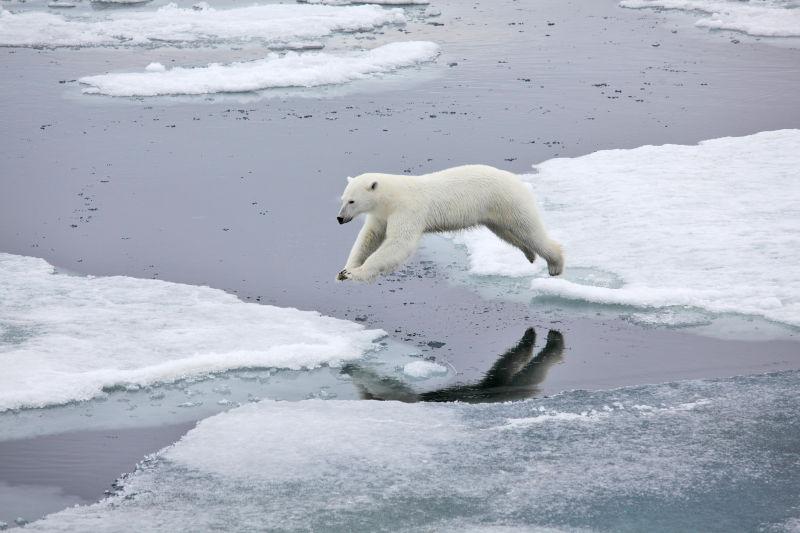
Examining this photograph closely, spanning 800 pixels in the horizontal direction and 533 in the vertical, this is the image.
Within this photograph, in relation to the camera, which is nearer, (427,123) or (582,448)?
(582,448)

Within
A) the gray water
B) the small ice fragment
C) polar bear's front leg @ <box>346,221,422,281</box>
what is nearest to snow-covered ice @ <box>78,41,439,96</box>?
the small ice fragment

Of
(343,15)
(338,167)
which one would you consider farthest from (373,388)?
(343,15)

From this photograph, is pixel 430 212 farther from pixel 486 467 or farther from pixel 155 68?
pixel 155 68

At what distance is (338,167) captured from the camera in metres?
10.7

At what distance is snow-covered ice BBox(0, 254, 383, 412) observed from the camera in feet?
20.0

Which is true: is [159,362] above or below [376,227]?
below

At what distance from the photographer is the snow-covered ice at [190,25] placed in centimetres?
1689

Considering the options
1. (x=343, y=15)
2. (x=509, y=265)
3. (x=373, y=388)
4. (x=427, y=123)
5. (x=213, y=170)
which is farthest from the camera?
(x=343, y=15)

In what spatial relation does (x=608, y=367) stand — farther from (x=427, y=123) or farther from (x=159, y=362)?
(x=427, y=123)

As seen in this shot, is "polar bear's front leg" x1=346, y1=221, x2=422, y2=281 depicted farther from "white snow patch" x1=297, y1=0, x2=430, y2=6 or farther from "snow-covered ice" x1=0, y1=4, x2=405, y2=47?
"white snow patch" x1=297, y1=0, x2=430, y2=6

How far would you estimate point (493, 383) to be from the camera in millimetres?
6250

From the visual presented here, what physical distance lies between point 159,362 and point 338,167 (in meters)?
4.69

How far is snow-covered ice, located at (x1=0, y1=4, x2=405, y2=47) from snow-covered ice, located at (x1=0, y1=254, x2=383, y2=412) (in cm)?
993

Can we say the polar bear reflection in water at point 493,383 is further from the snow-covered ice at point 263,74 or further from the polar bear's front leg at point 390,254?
the snow-covered ice at point 263,74
